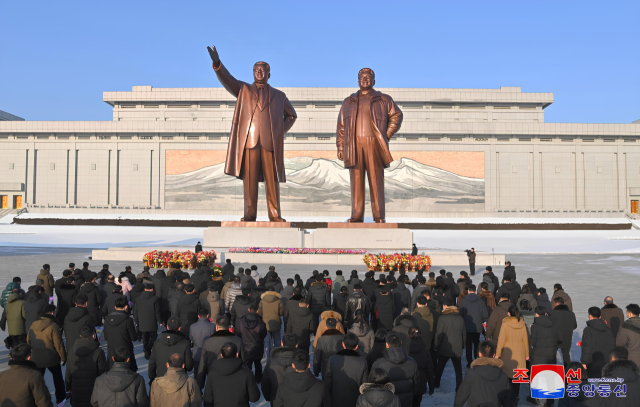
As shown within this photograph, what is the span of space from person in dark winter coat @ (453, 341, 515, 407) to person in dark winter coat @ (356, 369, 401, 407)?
0.74m

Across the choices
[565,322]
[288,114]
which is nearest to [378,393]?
[565,322]

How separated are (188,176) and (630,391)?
4134 centimetres

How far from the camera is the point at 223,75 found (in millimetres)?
15578

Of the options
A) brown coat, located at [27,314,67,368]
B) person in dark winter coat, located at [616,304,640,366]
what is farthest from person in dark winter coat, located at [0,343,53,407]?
person in dark winter coat, located at [616,304,640,366]

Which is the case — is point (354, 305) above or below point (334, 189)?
below

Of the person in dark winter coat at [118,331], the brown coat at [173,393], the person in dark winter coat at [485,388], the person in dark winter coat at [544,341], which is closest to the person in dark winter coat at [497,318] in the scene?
the person in dark winter coat at [544,341]

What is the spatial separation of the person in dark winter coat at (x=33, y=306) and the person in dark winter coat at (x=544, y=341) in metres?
5.29

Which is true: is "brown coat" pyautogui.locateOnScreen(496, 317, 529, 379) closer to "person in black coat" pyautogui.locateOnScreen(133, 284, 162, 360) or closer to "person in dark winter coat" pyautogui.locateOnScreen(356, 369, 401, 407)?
"person in dark winter coat" pyautogui.locateOnScreen(356, 369, 401, 407)

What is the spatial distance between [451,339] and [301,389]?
249 centimetres

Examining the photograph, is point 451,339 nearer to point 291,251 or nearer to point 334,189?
point 291,251

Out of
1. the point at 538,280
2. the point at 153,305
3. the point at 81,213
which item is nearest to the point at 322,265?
the point at 538,280

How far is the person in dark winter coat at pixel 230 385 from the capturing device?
371 centimetres

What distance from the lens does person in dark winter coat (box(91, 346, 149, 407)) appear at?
137 inches

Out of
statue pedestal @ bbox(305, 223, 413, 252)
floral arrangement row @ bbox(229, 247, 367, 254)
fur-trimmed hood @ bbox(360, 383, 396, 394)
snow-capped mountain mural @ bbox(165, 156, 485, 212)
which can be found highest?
snow-capped mountain mural @ bbox(165, 156, 485, 212)
